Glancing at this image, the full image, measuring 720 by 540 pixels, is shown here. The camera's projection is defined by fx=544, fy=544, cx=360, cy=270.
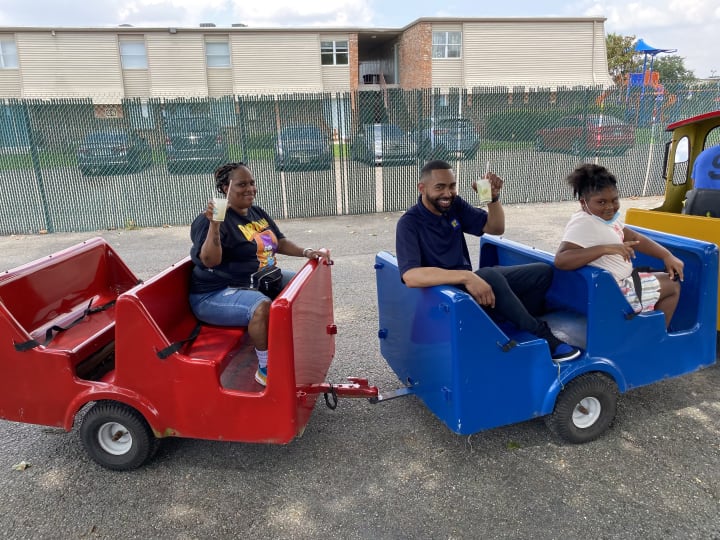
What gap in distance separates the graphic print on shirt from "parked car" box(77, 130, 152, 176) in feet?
24.4

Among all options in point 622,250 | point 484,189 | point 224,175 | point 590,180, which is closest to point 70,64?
point 224,175

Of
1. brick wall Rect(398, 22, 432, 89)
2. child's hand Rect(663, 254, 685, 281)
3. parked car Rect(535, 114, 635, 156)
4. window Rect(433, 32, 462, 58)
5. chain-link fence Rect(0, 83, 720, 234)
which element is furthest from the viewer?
window Rect(433, 32, 462, 58)

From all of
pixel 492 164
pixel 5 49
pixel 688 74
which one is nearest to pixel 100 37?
pixel 5 49

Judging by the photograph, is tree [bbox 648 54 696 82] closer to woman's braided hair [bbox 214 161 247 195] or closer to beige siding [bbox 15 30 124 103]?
beige siding [bbox 15 30 124 103]

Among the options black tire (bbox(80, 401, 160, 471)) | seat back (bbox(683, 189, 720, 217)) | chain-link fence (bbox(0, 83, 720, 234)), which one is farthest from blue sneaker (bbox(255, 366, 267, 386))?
chain-link fence (bbox(0, 83, 720, 234))

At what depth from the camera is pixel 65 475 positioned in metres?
3.03

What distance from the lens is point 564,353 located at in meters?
3.01

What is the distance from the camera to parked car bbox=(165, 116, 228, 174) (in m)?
10.1

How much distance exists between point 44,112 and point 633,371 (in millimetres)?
10275

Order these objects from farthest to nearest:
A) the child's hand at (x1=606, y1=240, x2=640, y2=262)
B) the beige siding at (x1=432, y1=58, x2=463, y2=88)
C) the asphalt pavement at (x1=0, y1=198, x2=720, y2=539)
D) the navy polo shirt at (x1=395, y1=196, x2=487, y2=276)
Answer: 1. the beige siding at (x1=432, y1=58, x2=463, y2=88)
2. the navy polo shirt at (x1=395, y1=196, x2=487, y2=276)
3. the child's hand at (x1=606, y1=240, x2=640, y2=262)
4. the asphalt pavement at (x1=0, y1=198, x2=720, y2=539)

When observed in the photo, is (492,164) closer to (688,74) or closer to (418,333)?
(418,333)

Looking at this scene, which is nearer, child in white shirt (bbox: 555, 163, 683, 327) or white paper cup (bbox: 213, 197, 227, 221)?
white paper cup (bbox: 213, 197, 227, 221)

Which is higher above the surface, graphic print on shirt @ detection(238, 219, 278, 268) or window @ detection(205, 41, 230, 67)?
window @ detection(205, 41, 230, 67)

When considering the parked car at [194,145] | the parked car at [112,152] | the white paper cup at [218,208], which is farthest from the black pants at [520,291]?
the parked car at [112,152]
